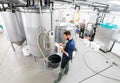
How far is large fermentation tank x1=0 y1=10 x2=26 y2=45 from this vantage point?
208 cm

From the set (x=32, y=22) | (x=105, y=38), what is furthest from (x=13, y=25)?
(x=105, y=38)

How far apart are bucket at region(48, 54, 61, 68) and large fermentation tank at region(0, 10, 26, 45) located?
45.9 inches

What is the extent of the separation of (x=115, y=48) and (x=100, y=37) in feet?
2.15

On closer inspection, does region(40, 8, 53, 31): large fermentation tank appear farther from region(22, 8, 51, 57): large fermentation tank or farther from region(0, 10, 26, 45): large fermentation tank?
region(0, 10, 26, 45): large fermentation tank

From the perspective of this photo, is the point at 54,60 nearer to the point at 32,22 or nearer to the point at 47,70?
the point at 47,70

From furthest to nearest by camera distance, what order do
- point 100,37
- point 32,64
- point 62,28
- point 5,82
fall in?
point 100,37 → point 62,28 → point 32,64 → point 5,82

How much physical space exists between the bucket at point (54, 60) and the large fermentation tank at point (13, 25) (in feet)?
3.82

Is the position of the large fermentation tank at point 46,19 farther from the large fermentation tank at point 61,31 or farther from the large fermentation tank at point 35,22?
the large fermentation tank at point 61,31

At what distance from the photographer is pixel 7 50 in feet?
9.72

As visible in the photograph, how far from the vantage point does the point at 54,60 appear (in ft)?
7.34

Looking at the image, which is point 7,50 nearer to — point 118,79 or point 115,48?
point 118,79

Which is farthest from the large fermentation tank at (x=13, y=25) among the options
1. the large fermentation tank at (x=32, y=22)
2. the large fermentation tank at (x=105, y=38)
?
the large fermentation tank at (x=105, y=38)

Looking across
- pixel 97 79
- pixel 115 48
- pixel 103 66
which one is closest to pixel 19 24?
pixel 97 79

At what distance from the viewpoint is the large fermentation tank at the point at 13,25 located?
81.8 inches
